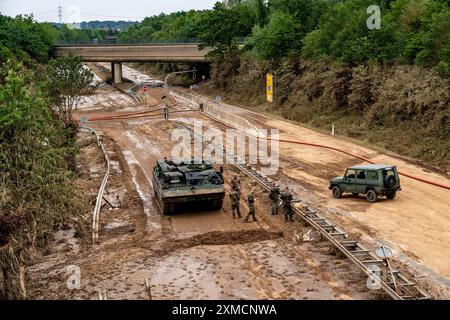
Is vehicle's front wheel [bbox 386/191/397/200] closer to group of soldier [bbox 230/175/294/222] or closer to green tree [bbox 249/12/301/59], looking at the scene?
group of soldier [bbox 230/175/294/222]

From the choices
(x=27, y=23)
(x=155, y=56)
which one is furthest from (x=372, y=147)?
(x=27, y=23)

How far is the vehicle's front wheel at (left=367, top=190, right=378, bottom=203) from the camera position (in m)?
24.4

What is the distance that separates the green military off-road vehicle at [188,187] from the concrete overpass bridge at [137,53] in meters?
57.4

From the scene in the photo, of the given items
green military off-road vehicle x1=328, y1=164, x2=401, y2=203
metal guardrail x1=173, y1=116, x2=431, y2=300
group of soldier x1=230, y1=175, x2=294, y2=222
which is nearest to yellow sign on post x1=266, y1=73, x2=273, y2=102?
green military off-road vehicle x1=328, y1=164, x2=401, y2=203

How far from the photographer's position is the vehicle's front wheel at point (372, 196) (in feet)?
80.0

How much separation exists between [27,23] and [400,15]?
279 feet

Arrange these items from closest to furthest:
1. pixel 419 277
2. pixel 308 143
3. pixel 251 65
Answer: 1. pixel 419 277
2. pixel 308 143
3. pixel 251 65

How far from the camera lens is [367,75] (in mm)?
43312

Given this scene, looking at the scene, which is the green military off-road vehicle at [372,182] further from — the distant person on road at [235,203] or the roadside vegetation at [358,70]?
the roadside vegetation at [358,70]

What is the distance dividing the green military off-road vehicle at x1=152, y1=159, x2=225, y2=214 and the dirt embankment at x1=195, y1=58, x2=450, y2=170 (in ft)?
49.9

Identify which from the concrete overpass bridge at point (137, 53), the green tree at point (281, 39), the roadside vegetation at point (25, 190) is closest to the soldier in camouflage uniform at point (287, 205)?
the roadside vegetation at point (25, 190)
